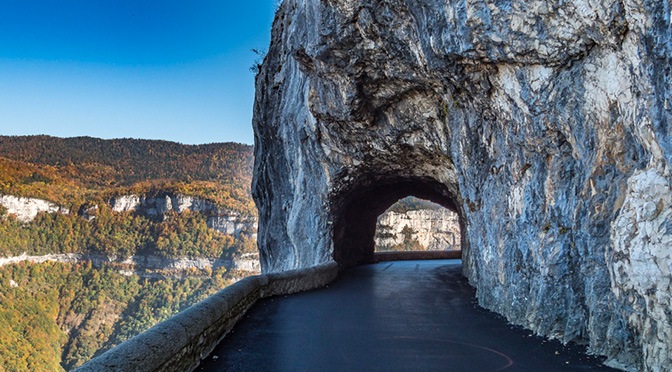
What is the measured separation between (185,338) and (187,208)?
4090 inches

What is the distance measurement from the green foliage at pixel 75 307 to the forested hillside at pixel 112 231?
0.66ft

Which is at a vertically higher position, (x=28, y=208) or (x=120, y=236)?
(x=28, y=208)

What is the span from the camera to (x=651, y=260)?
16.6ft

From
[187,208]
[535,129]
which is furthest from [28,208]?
[535,129]

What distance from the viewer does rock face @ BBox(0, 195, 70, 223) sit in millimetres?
97562

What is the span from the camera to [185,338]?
6336mm

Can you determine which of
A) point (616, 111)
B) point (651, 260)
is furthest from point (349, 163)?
point (651, 260)

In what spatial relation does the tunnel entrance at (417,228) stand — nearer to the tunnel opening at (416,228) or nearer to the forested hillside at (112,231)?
the tunnel opening at (416,228)

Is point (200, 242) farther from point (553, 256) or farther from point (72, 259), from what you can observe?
point (553, 256)

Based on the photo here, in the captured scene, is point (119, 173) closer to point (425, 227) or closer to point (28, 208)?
point (28, 208)

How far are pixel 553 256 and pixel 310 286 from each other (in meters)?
8.29

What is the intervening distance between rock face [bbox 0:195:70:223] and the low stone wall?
10416 cm

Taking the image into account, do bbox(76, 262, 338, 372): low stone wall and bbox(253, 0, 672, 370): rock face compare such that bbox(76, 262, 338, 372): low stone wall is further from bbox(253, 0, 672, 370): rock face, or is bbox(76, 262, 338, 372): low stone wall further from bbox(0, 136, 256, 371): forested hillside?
bbox(0, 136, 256, 371): forested hillside

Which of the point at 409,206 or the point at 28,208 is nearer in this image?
the point at 409,206
